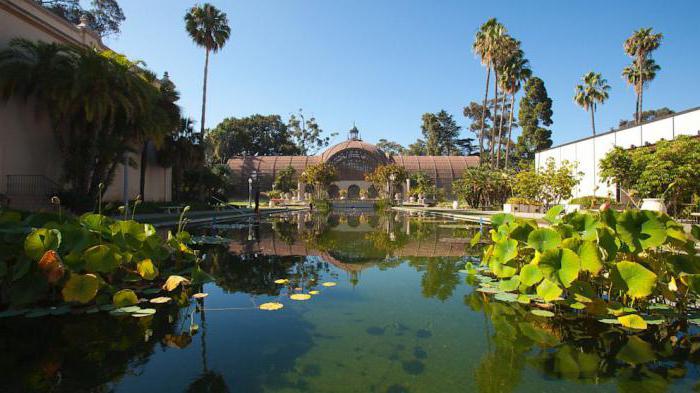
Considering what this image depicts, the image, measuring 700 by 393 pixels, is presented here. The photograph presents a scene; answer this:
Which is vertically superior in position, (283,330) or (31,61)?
(31,61)

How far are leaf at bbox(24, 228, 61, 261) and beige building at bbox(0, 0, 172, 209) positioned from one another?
12.4 meters

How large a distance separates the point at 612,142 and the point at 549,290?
74.7ft

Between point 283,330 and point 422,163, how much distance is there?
56106 millimetres

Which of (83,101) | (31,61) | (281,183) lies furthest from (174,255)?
(281,183)

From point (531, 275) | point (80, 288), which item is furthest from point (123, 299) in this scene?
point (531, 275)

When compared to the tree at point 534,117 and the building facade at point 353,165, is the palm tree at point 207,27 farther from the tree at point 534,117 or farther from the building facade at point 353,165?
the tree at point 534,117

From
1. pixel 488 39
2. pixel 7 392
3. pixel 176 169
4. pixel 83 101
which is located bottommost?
pixel 7 392

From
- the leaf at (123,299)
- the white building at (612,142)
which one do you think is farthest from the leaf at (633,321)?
the white building at (612,142)

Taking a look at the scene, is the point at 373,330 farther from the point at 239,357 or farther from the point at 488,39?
the point at 488,39

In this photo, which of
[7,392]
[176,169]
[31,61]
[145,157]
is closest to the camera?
[7,392]

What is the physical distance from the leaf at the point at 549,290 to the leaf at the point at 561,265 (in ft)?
0.27

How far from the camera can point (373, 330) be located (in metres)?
4.02

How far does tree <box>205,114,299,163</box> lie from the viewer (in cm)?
6806

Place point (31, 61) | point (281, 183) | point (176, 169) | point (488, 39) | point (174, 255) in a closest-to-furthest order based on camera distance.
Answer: point (174, 255) < point (31, 61) < point (176, 169) < point (488, 39) < point (281, 183)
